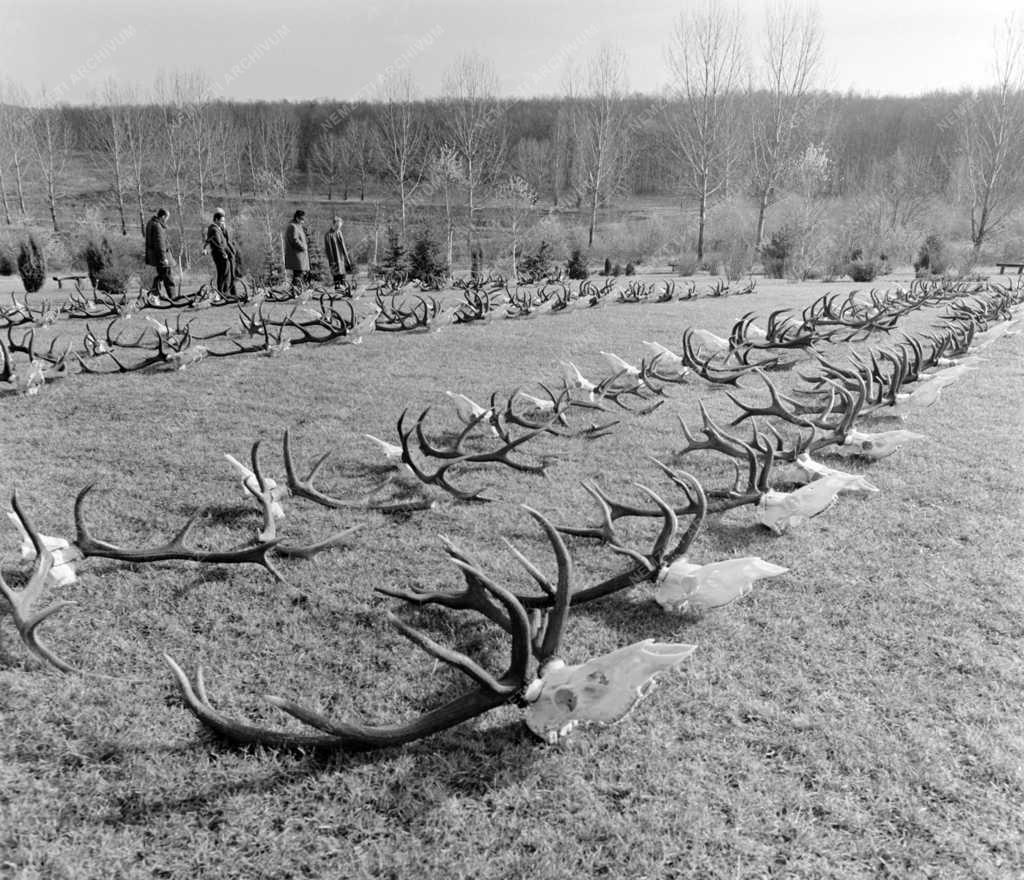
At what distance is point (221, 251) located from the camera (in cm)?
1383

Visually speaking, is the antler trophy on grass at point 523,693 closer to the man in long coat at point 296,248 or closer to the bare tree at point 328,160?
the man in long coat at point 296,248

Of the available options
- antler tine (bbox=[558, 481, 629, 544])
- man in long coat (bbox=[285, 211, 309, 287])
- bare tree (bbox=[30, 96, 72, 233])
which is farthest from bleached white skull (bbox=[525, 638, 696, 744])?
bare tree (bbox=[30, 96, 72, 233])

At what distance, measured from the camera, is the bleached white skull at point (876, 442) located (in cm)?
450

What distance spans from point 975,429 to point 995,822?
15.0 ft

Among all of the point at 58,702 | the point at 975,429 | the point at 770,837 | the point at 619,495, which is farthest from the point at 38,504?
the point at 975,429

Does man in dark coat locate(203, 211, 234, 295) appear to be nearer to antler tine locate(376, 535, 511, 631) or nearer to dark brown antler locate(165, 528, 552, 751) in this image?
A: antler tine locate(376, 535, 511, 631)

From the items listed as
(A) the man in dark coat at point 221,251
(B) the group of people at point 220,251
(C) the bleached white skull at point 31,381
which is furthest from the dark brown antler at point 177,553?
(A) the man in dark coat at point 221,251

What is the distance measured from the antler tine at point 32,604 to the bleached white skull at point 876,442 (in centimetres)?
440

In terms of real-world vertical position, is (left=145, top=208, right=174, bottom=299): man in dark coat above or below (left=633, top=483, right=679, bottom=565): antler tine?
above

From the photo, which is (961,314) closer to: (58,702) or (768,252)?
(58,702)

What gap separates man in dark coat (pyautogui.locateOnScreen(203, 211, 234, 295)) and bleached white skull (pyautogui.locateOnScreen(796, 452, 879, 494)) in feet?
41.5

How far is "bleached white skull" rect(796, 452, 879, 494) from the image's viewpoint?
11.5ft

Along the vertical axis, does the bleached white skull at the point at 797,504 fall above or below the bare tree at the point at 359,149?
below

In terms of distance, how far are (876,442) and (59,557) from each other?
459 centimetres
